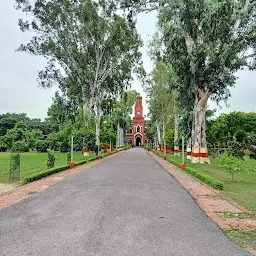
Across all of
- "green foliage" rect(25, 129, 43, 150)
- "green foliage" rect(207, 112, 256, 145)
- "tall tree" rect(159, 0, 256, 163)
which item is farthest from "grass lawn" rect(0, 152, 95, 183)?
"green foliage" rect(207, 112, 256, 145)

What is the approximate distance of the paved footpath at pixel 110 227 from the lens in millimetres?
4252

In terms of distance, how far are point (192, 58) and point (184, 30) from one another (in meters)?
1.78

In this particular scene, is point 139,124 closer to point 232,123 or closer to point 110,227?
point 232,123

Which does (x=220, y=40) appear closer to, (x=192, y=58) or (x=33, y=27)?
(x=192, y=58)

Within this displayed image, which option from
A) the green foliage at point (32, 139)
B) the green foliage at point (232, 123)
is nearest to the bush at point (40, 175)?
the green foliage at point (232, 123)

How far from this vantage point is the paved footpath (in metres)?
4.25

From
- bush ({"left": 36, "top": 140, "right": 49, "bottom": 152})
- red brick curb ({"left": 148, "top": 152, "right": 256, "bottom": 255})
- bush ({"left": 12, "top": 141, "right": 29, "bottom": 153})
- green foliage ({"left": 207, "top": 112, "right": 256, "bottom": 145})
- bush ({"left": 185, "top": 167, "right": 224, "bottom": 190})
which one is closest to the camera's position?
red brick curb ({"left": 148, "top": 152, "right": 256, "bottom": 255})

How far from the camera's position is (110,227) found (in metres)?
5.32

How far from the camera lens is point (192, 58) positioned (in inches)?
695

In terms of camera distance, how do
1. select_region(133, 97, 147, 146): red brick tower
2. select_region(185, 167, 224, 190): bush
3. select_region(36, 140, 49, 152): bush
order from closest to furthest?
Answer: select_region(185, 167, 224, 190): bush < select_region(36, 140, 49, 152): bush < select_region(133, 97, 147, 146): red brick tower

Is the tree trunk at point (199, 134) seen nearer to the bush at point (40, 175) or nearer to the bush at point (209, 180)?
the bush at point (209, 180)

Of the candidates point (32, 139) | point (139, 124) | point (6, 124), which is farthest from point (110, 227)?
point (139, 124)

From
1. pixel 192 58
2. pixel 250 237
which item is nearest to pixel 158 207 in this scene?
pixel 250 237

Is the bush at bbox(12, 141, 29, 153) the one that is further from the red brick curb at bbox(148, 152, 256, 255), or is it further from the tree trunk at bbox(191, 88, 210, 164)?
the red brick curb at bbox(148, 152, 256, 255)
